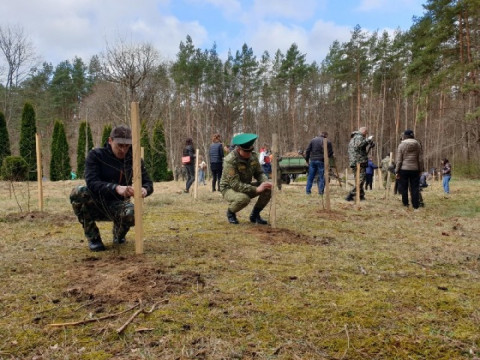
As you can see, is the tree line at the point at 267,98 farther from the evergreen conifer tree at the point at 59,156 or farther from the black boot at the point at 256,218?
the black boot at the point at 256,218

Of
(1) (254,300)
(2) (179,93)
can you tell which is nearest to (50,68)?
(2) (179,93)

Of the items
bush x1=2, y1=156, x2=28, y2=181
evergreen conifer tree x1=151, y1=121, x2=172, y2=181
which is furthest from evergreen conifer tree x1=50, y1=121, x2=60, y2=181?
bush x1=2, y1=156, x2=28, y2=181

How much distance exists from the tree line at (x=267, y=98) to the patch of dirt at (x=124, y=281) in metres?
19.9

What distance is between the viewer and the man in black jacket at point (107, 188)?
150 inches

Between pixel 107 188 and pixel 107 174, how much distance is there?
0.31 m

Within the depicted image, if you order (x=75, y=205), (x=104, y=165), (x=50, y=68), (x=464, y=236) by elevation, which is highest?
(x=50, y=68)

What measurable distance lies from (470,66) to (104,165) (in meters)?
18.8

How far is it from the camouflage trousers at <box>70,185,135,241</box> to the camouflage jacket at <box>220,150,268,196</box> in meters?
1.79

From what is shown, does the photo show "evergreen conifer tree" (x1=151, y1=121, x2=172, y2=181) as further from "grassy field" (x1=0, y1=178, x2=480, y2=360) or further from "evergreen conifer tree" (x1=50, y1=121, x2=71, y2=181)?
"grassy field" (x1=0, y1=178, x2=480, y2=360)

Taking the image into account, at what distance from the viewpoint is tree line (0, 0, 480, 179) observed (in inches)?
1024

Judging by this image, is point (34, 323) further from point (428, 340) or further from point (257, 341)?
point (428, 340)

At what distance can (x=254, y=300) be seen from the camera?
262 cm

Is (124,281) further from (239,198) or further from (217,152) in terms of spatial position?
(217,152)

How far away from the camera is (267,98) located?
121ft
